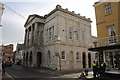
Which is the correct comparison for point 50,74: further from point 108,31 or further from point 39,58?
point 39,58

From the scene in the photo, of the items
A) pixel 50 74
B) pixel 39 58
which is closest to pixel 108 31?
pixel 50 74

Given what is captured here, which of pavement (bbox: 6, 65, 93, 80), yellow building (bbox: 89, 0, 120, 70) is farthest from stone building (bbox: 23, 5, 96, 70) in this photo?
yellow building (bbox: 89, 0, 120, 70)

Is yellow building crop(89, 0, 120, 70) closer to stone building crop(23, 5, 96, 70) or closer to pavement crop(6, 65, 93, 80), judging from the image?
pavement crop(6, 65, 93, 80)

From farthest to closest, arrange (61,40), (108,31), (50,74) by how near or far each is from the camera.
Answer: (61,40) → (50,74) → (108,31)

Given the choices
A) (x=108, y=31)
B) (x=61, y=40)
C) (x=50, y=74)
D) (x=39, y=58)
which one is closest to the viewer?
(x=108, y=31)

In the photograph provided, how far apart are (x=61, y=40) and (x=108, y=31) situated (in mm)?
11168

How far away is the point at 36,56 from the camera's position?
29.3 m

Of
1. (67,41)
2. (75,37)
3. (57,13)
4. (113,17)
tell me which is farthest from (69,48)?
(113,17)

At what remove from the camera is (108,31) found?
51.0 ft

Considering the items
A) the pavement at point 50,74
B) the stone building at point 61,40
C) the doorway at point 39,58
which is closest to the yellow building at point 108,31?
the pavement at point 50,74

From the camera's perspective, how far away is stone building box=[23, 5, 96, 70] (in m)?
24.9

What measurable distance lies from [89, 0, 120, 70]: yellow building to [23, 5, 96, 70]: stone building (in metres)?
9.55

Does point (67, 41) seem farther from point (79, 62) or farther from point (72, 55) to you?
point (79, 62)

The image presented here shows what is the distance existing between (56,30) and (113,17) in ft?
41.4
